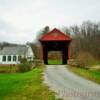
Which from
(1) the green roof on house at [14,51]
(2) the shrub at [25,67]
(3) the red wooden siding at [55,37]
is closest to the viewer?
(2) the shrub at [25,67]

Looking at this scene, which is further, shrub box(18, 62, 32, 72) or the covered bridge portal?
the covered bridge portal

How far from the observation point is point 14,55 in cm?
6081

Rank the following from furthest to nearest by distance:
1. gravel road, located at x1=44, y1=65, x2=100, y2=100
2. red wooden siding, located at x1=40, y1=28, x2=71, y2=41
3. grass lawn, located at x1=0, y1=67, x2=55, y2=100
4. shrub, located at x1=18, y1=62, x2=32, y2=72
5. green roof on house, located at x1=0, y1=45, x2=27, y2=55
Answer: green roof on house, located at x1=0, y1=45, x2=27, y2=55, red wooden siding, located at x1=40, y1=28, x2=71, y2=41, shrub, located at x1=18, y1=62, x2=32, y2=72, grass lawn, located at x1=0, y1=67, x2=55, y2=100, gravel road, located at x1=44, y1=65, x2=100, y2=100

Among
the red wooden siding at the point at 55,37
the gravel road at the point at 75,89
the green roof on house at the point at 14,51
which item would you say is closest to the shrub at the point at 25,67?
the red wooden siding at the point at 55,37

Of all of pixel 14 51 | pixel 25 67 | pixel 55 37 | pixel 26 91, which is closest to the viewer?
pixel 26 91

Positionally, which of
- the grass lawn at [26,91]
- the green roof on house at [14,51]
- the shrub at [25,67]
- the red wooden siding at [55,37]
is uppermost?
the red wooden siding at [55,37]

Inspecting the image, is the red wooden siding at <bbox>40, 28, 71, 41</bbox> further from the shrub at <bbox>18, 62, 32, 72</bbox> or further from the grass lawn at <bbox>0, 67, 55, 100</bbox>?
the grass lawn at <bbox>0, 67, 55, 100</bbox>

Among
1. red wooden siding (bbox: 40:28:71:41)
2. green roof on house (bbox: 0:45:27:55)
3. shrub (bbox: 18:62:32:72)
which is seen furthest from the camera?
green roof on house (bbox: 0:45:27:55)

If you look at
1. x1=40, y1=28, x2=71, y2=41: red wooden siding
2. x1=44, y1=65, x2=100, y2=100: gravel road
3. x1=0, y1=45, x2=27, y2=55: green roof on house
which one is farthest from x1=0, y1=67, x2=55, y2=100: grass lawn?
x1=0, y1=45, x2=27, y2=55: green roof on house

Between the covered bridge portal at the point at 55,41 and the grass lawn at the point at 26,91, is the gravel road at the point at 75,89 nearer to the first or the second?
the grass lawn at the point at 26,91

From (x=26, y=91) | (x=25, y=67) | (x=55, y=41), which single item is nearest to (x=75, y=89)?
(x=26, y=91)

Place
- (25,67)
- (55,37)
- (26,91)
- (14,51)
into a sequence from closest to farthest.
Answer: (26,91)
(25,67)
(55,37)
(14,51)

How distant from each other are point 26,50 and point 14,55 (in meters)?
3.53

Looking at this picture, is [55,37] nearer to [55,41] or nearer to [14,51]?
[55,41]
